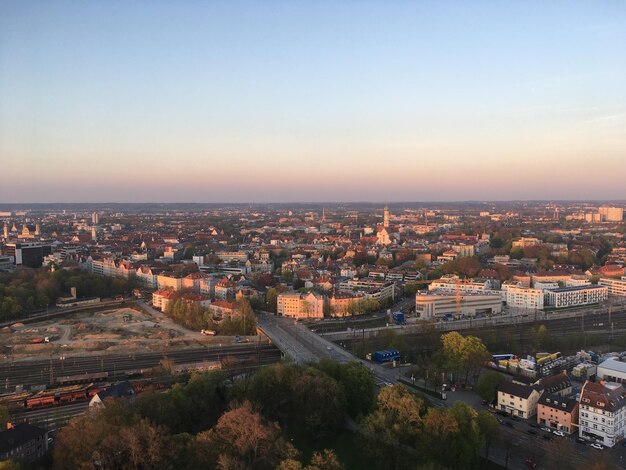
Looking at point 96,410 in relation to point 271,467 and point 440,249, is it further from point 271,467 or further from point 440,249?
point 440,249

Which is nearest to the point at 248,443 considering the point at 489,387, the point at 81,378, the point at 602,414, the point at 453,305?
the point at 489,387

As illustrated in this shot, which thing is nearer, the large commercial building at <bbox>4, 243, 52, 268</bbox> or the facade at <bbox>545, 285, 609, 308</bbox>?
the facade at <bbox>545, 285, 609, 308</bbox>

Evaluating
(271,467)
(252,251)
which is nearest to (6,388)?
(271,467)

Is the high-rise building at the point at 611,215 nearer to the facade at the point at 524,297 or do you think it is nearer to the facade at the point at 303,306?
the facade at the point at 524,297

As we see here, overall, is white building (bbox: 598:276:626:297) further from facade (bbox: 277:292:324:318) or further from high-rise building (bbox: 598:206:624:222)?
high-rise building (bbox: 598:206:624:222)

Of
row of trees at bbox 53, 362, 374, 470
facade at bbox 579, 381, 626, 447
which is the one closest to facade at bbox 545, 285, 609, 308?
facade at bbox 579, 381, 626, 447

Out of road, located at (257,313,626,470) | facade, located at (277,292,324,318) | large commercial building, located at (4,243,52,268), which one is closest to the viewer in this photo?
road, located at (257,313,626,470)

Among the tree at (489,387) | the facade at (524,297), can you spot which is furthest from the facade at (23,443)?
the facade at (524,297)
